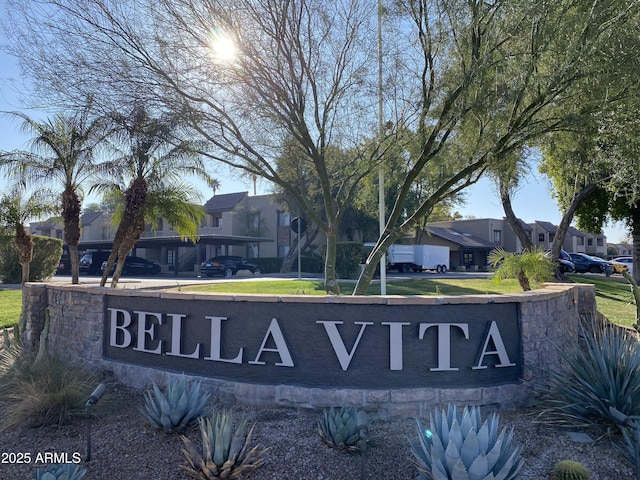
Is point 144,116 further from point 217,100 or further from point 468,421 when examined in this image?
point 468,421

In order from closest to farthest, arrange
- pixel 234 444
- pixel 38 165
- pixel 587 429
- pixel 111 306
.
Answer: pixel 234 444, pixel 587 429, pixel 111 306, pixel 38 165

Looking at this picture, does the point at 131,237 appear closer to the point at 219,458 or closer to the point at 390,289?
the point at 390,289

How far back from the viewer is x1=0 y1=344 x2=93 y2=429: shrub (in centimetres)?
514

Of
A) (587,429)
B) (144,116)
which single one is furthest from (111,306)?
(587,429)

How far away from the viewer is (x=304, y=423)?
485 centimetres

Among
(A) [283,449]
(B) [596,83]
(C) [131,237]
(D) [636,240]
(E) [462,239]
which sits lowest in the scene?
(A) [283,449]

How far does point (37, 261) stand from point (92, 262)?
1209cm

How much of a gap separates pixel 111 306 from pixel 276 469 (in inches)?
154

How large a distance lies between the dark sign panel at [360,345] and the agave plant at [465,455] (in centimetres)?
157

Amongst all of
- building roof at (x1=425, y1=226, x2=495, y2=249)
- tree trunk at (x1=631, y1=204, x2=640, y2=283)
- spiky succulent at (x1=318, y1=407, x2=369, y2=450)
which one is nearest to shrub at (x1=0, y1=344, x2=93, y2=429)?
spiky succulent at (x1=318, y1=407, x2=369, y2=450)

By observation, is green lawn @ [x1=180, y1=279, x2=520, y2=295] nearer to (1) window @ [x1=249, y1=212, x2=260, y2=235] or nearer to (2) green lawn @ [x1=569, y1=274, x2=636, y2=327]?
(2) green lawn @ [x1=569, y1=274, x2=636, y2=327]

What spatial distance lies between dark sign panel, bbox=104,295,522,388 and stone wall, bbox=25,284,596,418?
8 centimetres

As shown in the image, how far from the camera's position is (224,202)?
4181 centimetres

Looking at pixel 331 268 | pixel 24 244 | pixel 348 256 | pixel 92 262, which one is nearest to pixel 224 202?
pixel 92 262
